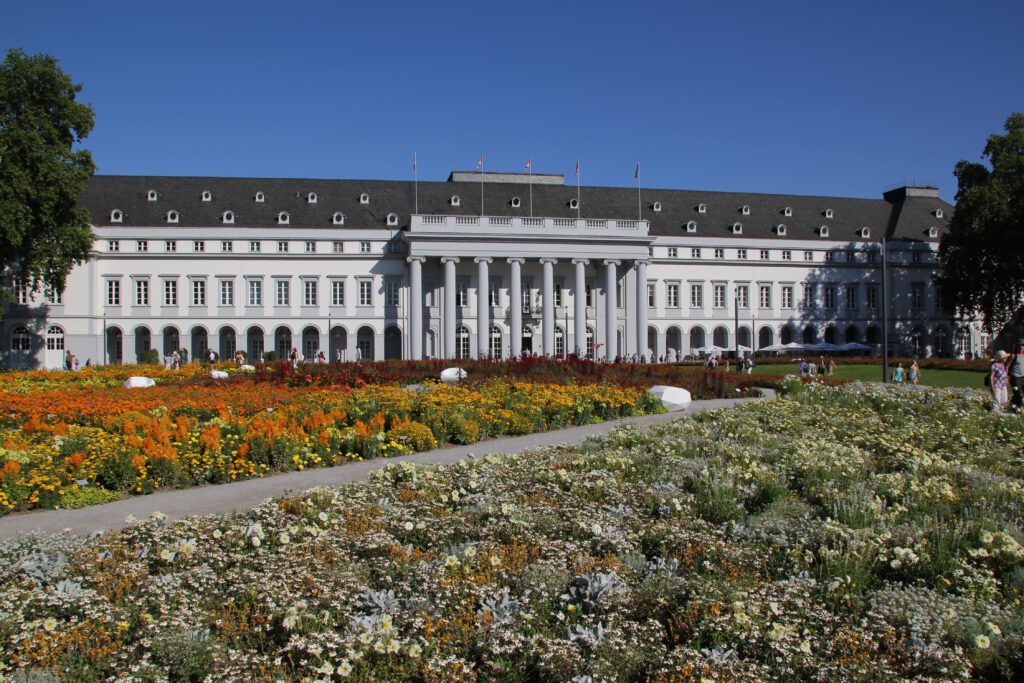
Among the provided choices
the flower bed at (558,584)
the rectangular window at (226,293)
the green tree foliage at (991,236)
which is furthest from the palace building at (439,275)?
the flower bed at (558,584)

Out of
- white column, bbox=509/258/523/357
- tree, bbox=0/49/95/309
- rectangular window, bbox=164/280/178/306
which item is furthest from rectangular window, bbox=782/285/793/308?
tree, bbox=0/49/95/309

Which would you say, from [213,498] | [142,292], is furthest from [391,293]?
[213,498]

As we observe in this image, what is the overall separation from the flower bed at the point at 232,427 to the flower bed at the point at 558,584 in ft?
11.8

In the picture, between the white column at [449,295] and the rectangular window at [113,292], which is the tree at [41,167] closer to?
the rectangular window at [113,292]

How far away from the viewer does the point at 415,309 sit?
65.9 meters

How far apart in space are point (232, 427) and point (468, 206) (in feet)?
196

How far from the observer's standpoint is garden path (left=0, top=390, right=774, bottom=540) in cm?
1010

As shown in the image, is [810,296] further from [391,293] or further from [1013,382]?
[1013,382]

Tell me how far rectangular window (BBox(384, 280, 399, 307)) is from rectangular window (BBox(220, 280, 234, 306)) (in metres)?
13.3

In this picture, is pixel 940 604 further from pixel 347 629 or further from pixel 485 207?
pixel 485 207

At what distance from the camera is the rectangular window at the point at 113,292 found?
68.9 metres

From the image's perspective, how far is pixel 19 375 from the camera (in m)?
32.1

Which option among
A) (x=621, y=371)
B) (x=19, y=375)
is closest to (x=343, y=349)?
(x=19, y=375)

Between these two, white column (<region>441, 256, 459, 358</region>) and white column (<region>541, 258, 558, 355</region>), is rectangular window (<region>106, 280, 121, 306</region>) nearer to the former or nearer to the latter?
A: white column (<region>441, 256, 459, 358</region>)
